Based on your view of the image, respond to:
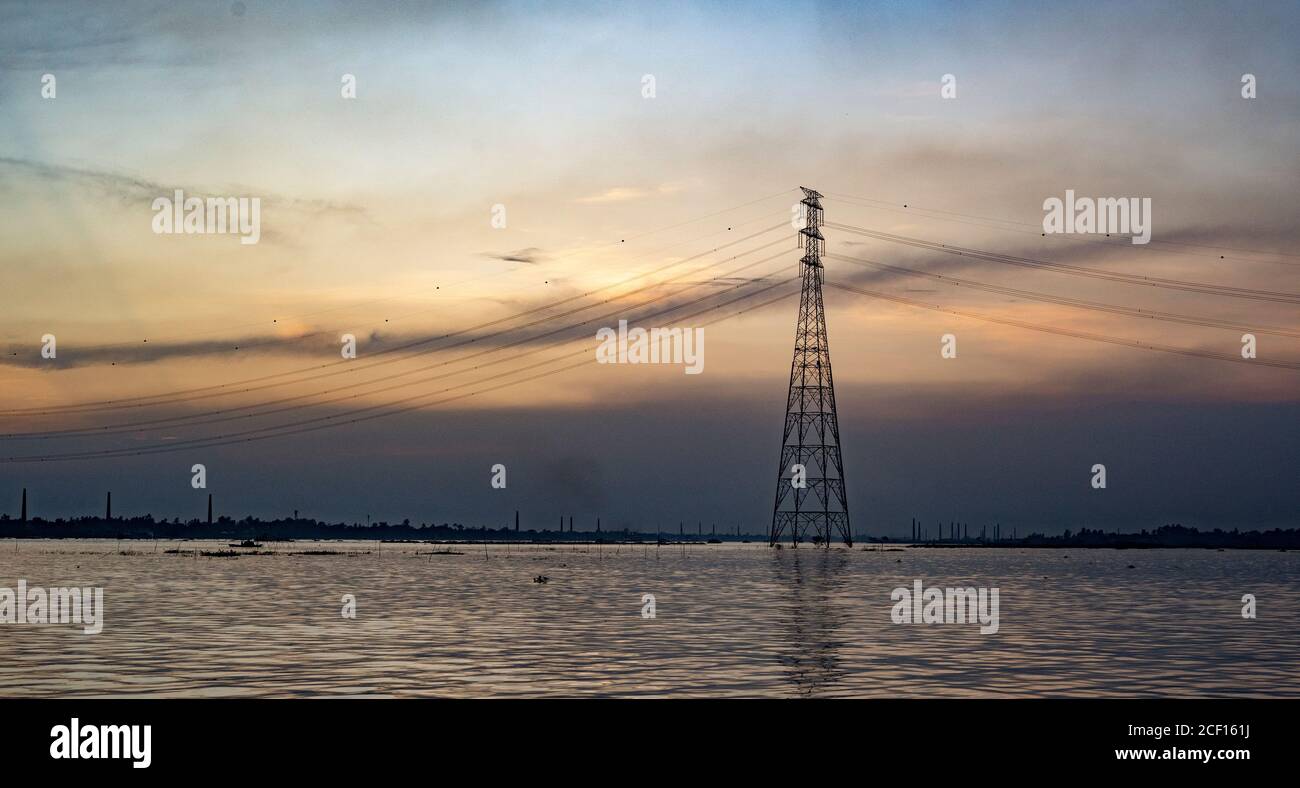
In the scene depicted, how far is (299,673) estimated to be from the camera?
45.1 m
